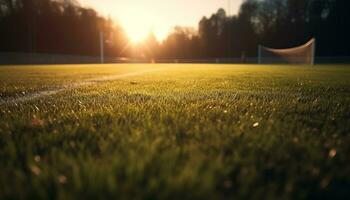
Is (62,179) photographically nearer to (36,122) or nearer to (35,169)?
(35,169)

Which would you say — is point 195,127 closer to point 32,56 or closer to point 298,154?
point 298,154

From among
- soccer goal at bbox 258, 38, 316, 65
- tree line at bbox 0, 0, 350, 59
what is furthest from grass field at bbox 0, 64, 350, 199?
tree line at bbox 0, 0, 350, 59

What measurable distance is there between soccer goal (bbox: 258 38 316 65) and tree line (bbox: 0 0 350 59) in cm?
477

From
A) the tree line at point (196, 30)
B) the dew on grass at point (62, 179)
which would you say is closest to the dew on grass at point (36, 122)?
the dew on grass at point (62, 179)

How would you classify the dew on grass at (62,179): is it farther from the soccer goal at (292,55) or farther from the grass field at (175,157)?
the soccer goal at (292,55)

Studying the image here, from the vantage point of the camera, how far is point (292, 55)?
31.8 m

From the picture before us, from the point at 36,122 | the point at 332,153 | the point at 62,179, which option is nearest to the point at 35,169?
the point at 62,179

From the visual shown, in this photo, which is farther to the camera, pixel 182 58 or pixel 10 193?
pixel 182 58

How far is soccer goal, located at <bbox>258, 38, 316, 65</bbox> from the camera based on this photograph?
2654 cm

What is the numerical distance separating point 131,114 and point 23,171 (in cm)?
97

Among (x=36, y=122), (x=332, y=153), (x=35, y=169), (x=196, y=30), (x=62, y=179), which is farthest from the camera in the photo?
(x=196, y=30)

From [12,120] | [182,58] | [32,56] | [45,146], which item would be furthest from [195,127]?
[182,58]

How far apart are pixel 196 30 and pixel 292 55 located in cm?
2087

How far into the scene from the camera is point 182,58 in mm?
46594
